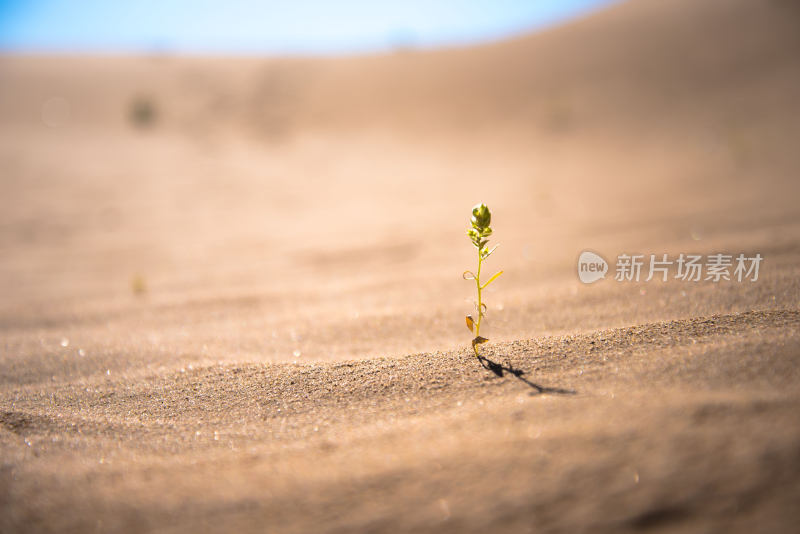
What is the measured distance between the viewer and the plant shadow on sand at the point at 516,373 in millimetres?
1555

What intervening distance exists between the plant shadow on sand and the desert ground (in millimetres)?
17

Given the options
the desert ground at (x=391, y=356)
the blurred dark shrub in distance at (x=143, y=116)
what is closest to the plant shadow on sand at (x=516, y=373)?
the desert ground at (x=391, y=356)

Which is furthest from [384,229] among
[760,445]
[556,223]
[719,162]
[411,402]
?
[719,162]

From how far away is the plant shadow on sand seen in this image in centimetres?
155

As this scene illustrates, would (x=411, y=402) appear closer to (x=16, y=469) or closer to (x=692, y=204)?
(x=16, y=469)

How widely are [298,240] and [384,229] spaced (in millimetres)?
1130

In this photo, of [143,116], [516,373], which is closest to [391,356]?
[516,373]

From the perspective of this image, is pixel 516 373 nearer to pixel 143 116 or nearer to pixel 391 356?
pixel 391 356

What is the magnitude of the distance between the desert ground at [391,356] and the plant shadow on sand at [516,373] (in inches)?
0.7

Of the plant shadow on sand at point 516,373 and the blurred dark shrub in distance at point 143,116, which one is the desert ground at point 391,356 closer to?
the plant shadow on sand at point 516,373

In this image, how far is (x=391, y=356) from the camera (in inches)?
84.0

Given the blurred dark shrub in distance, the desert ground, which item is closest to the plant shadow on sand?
the desert ground

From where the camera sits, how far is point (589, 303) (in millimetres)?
2648

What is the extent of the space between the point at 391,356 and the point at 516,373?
2.03 ft
